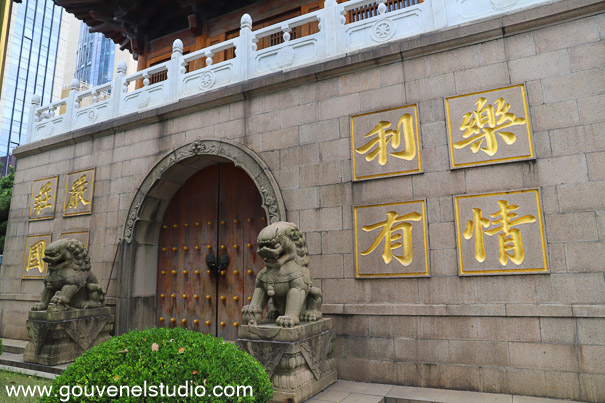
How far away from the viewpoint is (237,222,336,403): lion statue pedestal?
145 inches

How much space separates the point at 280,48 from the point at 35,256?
607cm

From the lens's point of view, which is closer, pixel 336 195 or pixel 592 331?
pixel 592 331

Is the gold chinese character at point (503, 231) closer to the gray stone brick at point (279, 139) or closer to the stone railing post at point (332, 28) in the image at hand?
the gray stone brick at point (279, 139)

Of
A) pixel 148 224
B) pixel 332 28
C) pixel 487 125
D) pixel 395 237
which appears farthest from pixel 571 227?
pixel 148 224

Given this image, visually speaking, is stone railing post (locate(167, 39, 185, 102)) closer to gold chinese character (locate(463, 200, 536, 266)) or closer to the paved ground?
gold chinese character (locate(463, 200, 536, 266))

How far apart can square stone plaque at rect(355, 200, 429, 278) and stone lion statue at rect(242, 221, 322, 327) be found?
78 centimetres

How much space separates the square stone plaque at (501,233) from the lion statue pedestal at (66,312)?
5.25 m

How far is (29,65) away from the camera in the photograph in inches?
1410

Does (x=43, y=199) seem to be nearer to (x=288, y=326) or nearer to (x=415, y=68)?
(x=288, y=326)

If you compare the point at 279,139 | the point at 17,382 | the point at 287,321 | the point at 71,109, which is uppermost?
the point at 71,109

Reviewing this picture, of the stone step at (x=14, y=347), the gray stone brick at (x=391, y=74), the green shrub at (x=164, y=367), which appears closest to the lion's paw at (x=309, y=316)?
the green shrub at (x=164, y=367)

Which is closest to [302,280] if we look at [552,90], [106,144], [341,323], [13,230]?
[341,323]

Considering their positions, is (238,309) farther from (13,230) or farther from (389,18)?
(13,230)

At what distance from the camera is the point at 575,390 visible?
3.72 meters
